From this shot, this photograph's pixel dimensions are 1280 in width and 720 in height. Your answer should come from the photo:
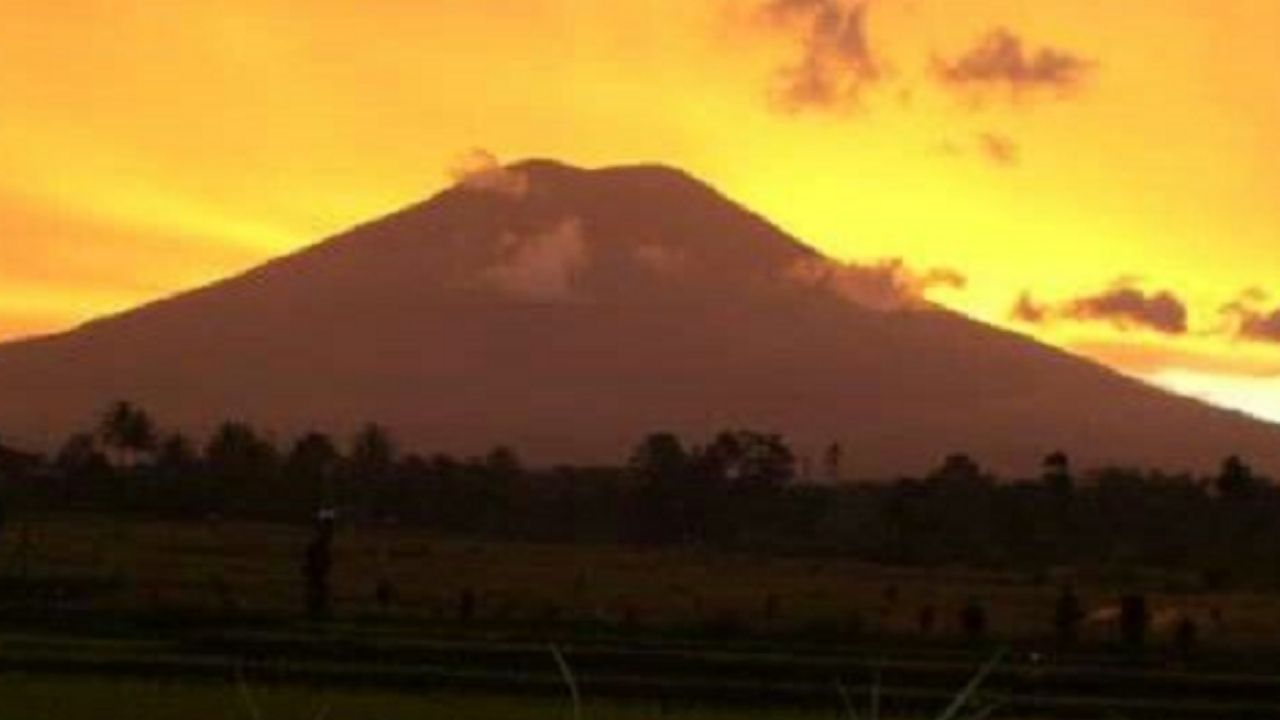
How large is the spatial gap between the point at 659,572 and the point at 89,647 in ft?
134

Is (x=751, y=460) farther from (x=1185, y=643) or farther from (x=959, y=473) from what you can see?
(x=1185, y=643)

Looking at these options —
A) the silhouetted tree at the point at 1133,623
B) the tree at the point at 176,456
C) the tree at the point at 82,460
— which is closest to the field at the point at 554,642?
the silhouetted tree at the point at 1133,623

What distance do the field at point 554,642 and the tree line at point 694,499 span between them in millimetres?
23951

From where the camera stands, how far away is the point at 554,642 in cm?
741

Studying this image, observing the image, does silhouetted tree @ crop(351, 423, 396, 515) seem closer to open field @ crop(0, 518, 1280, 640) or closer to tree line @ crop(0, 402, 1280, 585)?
tree line @ crop(0, 402, 1280, 585)

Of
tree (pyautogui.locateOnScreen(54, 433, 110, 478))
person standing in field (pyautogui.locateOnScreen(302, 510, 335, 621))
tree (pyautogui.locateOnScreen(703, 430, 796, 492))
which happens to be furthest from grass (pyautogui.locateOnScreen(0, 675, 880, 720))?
tree (pyautogui.locateOnScreen(703, 430, 796, 492))

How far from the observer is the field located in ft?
82.1

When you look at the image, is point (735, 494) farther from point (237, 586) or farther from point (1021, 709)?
point (1021, 709)

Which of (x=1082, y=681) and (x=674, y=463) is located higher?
(x=674, y=463)

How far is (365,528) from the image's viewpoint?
336ft

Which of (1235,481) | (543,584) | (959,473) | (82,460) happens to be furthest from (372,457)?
(543,584)

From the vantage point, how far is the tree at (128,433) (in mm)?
123312

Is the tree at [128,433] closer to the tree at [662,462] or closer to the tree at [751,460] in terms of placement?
the tree at [662,462]

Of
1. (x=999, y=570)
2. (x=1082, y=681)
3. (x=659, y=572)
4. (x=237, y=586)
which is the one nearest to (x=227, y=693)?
(x=1082, y=681)
